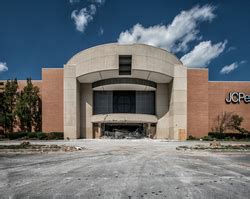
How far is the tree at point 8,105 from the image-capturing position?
3781cm

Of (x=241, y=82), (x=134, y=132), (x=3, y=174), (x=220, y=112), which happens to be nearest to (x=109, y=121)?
A: (x=134, y=132)

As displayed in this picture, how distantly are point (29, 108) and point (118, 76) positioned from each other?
15.8 metres

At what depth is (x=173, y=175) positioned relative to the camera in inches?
353

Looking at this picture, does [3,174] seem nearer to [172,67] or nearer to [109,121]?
[109,121]

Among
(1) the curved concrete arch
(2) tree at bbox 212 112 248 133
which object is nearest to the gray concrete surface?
(1) the curved concrete arch

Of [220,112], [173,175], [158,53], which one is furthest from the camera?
[220,112]

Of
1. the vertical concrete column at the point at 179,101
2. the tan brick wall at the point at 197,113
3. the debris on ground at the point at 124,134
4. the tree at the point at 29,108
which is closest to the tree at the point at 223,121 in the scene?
the tan brick wall at the point at 197,113

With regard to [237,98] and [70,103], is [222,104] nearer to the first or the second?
[237,98]

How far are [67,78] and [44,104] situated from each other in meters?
5.84

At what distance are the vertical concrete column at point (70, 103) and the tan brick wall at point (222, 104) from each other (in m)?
22.7

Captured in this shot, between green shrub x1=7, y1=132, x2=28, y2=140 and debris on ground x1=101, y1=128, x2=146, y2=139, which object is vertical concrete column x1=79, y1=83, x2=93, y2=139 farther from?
green shrub x1=7, y1=132, x2=28, y2=140

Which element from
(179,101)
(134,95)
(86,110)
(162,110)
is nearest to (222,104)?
(179,101)

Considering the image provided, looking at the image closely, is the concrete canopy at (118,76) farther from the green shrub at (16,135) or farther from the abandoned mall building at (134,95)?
the green shrub at (16,135)

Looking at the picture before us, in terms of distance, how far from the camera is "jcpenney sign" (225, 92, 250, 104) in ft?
128
